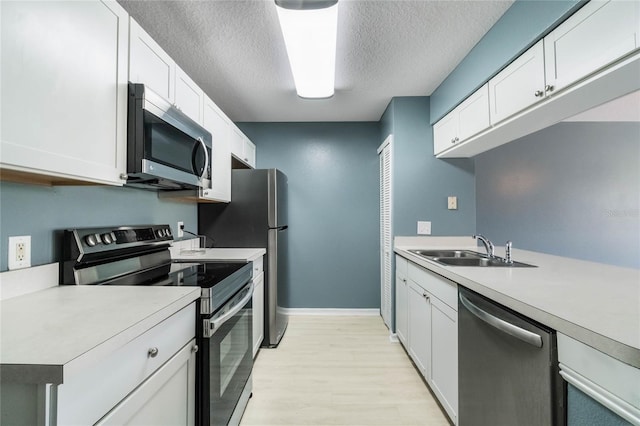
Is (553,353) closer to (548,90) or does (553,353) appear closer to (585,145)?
(548,90)

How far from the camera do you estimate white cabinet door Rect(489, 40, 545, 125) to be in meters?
1.35

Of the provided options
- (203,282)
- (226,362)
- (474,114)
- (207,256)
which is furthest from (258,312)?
(474,114)

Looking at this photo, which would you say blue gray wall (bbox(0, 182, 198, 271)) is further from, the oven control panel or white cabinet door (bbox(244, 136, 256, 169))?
white cabinet door (bbox(244, 136, 256, 169))

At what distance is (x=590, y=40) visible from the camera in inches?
42.6

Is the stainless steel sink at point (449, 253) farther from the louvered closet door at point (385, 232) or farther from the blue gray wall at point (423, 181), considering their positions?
the louvered closet door at point (385, 232)

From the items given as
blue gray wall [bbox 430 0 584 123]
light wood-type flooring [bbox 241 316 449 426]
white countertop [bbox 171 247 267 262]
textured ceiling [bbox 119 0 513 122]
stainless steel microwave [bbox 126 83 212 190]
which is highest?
textured ceiling [bbox 119 0 513 122]

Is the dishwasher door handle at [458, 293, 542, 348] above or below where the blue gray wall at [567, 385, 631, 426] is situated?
above

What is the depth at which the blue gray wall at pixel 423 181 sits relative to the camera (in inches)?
105

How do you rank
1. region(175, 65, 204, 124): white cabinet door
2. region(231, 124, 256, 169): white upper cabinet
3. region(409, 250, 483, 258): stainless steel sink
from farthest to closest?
1. region(231, 124, 256, 169): white upper cabinet
2. region(409, 250, 483, 258): stainless steel sink
3. region(175, 65, 204, 124): white cabinet door

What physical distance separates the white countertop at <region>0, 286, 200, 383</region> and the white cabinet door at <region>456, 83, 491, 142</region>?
2.03m

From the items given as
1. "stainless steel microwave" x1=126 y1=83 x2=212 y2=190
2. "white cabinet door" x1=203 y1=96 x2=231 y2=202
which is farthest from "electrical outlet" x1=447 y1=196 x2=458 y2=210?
"stainless steel microwave" x1=126 y1=83 x2=212 y2=190

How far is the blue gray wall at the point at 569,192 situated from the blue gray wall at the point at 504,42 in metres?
1.47

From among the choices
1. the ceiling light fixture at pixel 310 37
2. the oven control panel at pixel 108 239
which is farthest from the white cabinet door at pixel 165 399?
the ceiling light fixture at pixel 310 37

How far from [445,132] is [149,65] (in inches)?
88.8
